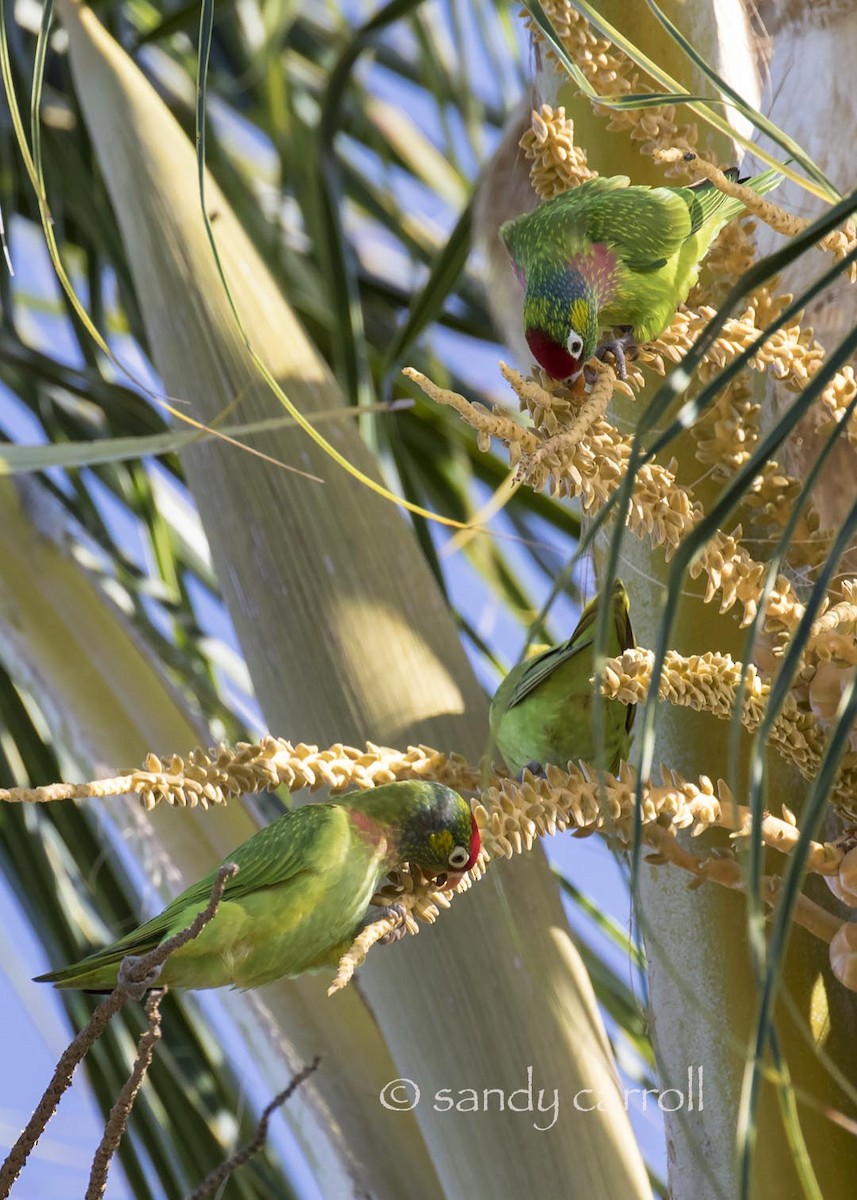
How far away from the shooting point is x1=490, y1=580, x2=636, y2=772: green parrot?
0.49 metres

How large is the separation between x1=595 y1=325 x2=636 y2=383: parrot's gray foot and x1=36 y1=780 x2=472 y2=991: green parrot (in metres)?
0.16

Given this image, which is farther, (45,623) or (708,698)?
(45,623)

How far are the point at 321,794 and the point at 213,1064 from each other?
274 mm

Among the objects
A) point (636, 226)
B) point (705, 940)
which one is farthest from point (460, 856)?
point (636, 226)

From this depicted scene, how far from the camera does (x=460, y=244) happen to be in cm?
77

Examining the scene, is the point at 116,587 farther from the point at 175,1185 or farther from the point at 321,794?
the point at 175,1185

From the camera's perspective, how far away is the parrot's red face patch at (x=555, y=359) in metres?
0.42

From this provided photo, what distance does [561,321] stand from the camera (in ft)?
A: 1.43

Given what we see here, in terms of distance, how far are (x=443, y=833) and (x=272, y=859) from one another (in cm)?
6

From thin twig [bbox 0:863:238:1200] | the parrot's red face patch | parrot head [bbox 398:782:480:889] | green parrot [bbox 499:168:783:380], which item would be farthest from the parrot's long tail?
thin twig [bbox 0:863:238:1200]

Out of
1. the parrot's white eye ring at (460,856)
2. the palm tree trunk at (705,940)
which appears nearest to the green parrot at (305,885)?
the parrot's white eye ring at (460,856)

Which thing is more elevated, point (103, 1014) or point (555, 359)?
point (555, 359)

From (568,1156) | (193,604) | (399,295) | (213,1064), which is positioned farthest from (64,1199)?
(399,295)

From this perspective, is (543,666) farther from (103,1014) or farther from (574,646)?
(103,1014)
